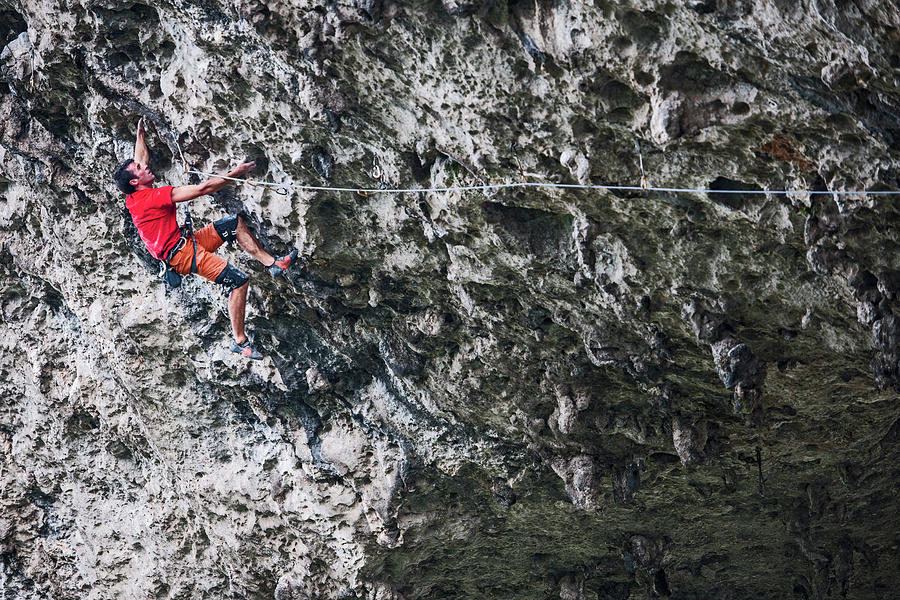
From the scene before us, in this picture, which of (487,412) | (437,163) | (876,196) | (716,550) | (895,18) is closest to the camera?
(895,18)

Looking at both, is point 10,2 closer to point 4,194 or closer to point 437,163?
point 4,194

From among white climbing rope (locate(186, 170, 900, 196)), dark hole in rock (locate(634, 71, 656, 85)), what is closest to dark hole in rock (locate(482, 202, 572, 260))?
white climbing rope (locate(186, 170, 900, 196))

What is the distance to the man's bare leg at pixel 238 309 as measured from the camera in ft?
27.0

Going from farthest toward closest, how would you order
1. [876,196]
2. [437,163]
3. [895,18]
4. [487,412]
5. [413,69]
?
[487,412] → [437,163] → [413,69] → [876,196] → [895,18]

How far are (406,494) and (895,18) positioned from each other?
19.4 feet

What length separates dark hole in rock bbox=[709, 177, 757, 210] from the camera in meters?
6.55

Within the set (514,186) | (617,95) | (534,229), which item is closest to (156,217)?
(514,186)

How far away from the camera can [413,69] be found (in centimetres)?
696

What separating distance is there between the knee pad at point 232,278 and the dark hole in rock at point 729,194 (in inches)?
144

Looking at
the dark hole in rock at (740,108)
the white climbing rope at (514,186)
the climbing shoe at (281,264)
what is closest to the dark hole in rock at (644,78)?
the dark hole in rock at (740,108)

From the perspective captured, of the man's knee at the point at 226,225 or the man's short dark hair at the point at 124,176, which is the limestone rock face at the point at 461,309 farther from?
the man's short dark hair at the point at 124,176

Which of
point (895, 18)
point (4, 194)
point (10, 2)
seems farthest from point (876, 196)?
point (4, 194)

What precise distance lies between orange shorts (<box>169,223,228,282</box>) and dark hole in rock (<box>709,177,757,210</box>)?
146 inches

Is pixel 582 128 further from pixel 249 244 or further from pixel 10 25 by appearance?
pixel 10 25
